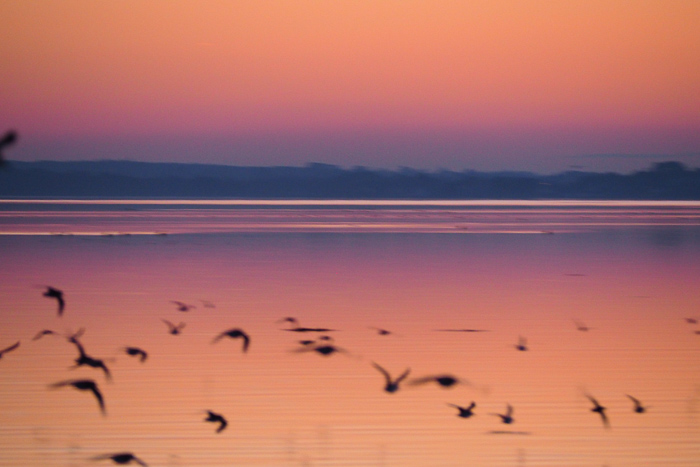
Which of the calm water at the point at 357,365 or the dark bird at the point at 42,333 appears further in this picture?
the dark bird at the point at 42,333

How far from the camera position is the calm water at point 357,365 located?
503 cm

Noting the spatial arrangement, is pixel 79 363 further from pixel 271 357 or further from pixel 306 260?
pixel 306 260

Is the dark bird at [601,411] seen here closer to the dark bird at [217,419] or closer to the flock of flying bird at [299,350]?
the flock of flying bird at [299,350]

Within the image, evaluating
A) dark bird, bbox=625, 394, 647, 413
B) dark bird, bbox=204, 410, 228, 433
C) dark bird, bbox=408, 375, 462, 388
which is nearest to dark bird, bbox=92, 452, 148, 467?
dark bird, bbox=204, 410, 228, 433

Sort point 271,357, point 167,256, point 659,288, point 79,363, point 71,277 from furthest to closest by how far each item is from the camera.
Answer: point 167,256 < point 71,277 < point 659,288 < point 271,357 < point 79,363

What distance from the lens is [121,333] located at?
8398mm

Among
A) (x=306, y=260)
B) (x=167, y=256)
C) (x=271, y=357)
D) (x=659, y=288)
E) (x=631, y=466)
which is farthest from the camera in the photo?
(x=167, y=256)

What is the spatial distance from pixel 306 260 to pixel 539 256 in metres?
4.69

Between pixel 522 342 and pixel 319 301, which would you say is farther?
pixel 319 301

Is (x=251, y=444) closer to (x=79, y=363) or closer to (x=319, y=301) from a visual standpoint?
(x=79, y=363)

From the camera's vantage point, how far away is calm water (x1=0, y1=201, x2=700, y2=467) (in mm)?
5027

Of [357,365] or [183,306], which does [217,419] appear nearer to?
[357,365]

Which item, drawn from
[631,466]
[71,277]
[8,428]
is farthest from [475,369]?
[71,277]

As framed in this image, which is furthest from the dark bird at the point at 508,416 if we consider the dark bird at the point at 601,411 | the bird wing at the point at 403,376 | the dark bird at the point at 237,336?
the dark bird at the point at 237,336
